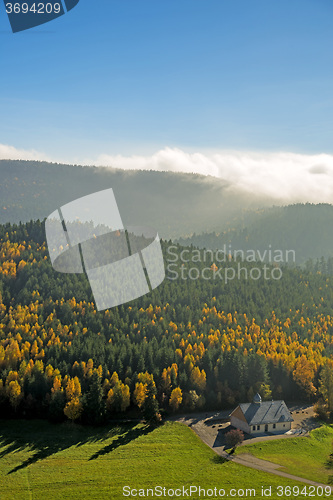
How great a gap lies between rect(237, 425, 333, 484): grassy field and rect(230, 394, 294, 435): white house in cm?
622

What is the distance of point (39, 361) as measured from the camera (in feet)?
452

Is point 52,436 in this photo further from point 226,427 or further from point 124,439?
point 226,427

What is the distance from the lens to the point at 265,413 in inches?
4857

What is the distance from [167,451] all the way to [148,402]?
17767 millimetres

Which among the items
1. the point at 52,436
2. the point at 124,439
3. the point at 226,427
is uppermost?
the point at 52,436

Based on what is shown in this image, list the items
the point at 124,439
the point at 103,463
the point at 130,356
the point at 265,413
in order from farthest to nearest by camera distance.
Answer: the point at 130,356, the point at 265,413, the point at 124,439, the point at 103,463

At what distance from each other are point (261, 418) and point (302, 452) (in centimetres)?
1429

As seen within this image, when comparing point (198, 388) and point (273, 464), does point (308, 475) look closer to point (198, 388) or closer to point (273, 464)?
point (273, 464)

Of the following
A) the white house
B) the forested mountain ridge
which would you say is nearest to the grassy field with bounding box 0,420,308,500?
the forested mountain ridge

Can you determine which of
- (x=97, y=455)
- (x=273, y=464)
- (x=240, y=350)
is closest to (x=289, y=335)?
(x=240, y=350)

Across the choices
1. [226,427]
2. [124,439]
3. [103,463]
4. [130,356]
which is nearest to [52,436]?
[124,439]

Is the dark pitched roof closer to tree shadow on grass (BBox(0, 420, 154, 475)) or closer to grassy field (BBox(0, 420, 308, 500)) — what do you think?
grassy field (BBox(0, 420, 308, 500))

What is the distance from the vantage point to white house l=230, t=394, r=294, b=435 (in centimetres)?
12019

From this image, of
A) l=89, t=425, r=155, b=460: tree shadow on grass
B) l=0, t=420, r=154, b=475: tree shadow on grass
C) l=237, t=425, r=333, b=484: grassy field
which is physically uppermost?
l=0, t=420, r=154, b=475: tree shadow on grass
